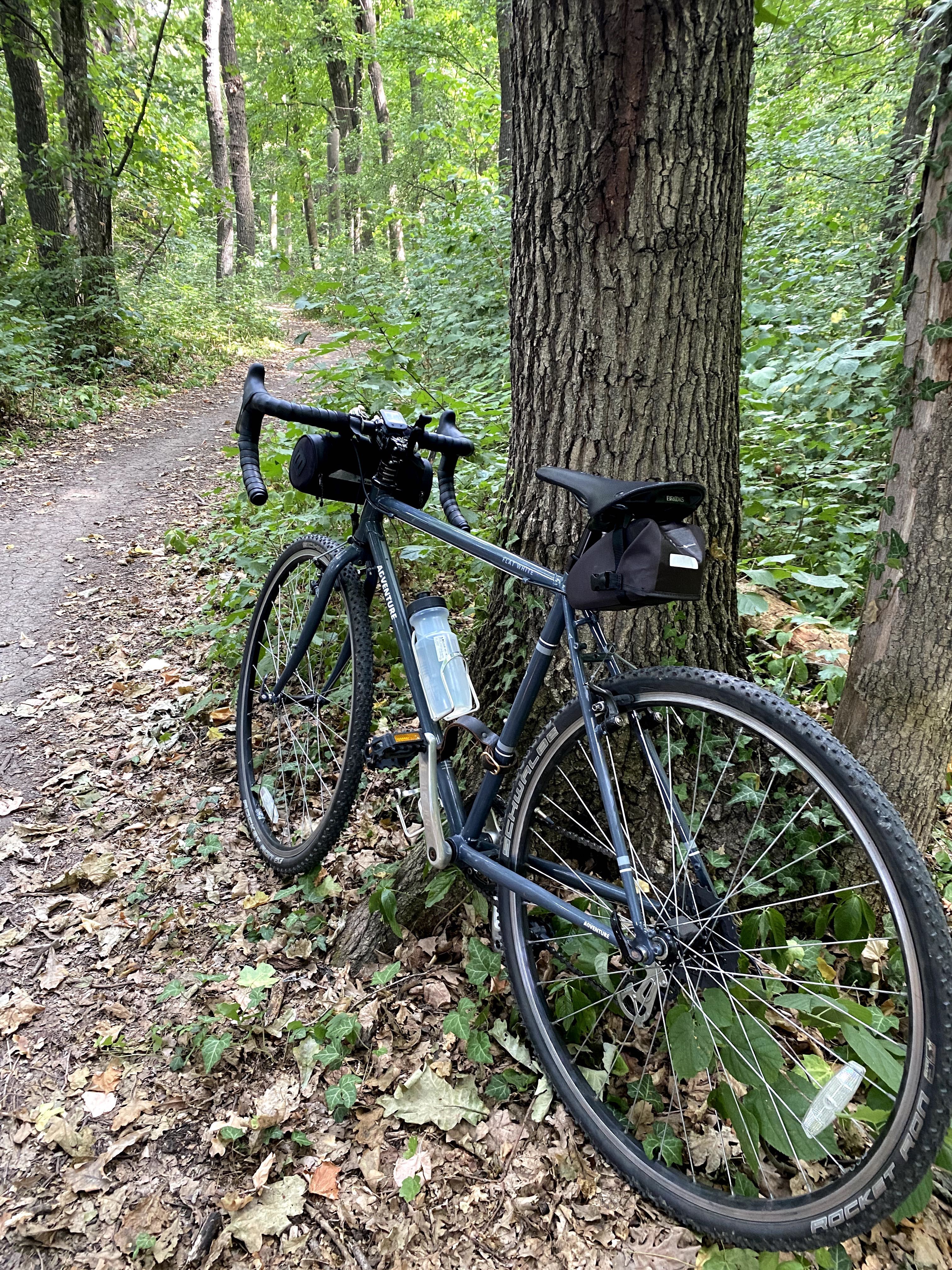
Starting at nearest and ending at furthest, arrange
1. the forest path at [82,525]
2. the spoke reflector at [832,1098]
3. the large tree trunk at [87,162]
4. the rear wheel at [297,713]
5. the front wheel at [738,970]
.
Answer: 1. the front wheel at [738,970]
2. the spoke reflector at [832,1098]
3. the rear wheel at [297,713]
4. the forest path at [82,525]
5. the large tree trunk at [87,162]

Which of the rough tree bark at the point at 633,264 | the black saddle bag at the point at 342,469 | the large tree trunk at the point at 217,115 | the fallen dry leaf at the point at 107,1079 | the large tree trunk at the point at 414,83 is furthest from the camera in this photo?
the large tree trunk at the point at 414,83

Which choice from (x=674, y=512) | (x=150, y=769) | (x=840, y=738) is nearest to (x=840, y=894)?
(x=840, y=738)

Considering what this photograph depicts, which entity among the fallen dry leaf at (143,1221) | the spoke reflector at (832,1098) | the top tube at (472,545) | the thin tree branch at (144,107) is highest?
the thin tree branch at (144,107)

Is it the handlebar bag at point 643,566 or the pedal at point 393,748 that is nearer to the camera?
the handlebar bag at point 643,566

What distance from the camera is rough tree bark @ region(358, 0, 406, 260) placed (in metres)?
15.8

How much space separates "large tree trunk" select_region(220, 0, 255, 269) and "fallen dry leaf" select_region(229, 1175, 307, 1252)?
1767 cm

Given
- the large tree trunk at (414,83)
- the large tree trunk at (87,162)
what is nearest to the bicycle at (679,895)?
the large tree trunk at (87,162)

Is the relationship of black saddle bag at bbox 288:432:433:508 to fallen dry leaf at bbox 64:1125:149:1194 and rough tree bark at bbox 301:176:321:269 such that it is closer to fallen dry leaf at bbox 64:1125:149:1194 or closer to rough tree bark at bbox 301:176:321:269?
fallen dry leaf at bbox 64:1125:149:1194

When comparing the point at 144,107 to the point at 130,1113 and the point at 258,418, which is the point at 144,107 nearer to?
the point at 258,418

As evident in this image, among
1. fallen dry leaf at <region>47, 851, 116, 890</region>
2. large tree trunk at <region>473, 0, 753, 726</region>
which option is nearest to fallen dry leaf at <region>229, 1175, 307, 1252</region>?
fallen dry leaf at <region>47, 851, 116, 890</region>

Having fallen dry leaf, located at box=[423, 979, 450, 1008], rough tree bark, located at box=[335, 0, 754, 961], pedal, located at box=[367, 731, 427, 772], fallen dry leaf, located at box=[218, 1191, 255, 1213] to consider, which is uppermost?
rough tree bark, located at box=[335, 0, 754, 961]

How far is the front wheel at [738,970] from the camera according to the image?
133cm

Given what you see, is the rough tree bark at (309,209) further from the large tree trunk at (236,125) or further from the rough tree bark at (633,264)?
the rough tree bark at (633,264)

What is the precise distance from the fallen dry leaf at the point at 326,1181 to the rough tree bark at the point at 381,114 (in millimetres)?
15638
